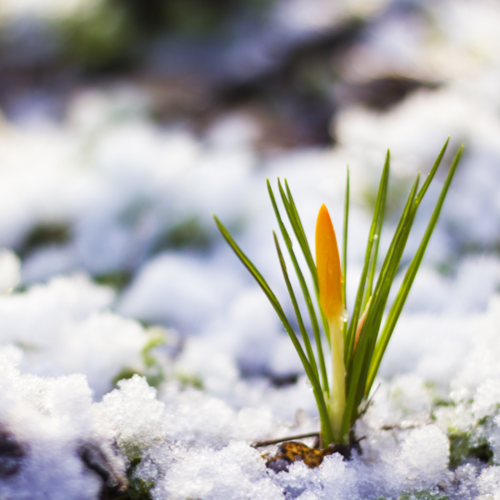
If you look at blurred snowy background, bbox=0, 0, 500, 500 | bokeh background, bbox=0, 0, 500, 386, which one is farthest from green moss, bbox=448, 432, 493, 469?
bokeh background, bbox=0, 0, 500, 386

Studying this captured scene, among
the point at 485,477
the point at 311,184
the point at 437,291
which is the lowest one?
the point at 485,477

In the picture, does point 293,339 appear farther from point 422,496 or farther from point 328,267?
point 422,496

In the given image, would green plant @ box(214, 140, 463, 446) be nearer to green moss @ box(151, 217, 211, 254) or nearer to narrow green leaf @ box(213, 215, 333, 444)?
narrow green leaf @ box(213, 215, 333, 444)

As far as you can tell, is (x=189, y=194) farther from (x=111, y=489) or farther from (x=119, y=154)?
(x=111, y=489)

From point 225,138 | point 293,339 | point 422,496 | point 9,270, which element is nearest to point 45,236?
point 9,270

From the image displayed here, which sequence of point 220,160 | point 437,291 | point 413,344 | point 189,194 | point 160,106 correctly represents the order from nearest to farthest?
point 413,344 → point 437,291 → point 189,194 → point 220,160 → point 160,106

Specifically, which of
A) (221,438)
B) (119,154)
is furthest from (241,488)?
(119,154)
